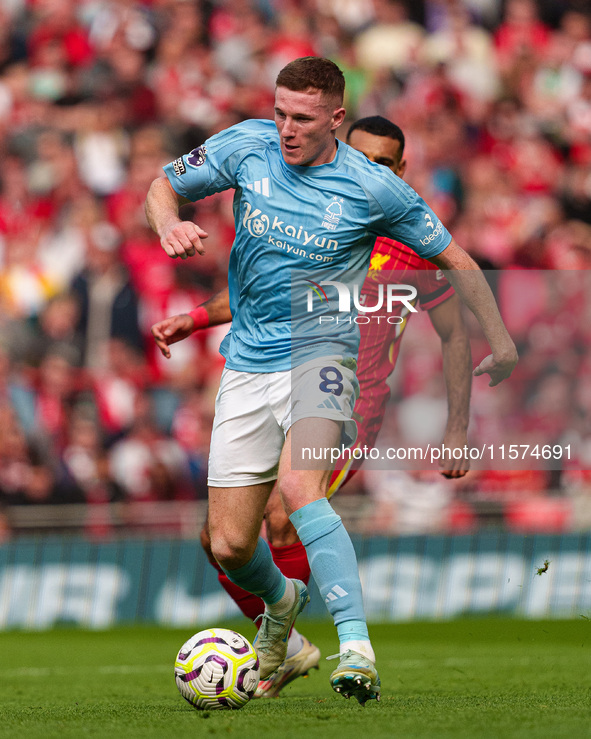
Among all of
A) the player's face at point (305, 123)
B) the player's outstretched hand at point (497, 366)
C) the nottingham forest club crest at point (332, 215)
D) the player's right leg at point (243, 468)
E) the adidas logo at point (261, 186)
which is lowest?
the player's right leg at point (243, 468)

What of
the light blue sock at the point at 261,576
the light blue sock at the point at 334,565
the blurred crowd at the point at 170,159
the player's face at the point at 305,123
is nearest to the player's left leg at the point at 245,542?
the light blue sock at the point at 261,576

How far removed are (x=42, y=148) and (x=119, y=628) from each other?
6240mm

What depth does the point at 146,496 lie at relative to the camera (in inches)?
452

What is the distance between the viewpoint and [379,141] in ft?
21.2

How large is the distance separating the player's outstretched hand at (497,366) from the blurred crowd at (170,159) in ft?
15.2

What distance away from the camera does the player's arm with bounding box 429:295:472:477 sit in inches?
226

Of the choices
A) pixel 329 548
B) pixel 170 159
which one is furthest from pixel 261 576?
pixel 170 159

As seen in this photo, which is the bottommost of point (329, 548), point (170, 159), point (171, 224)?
point (329, 548)

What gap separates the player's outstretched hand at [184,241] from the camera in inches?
183

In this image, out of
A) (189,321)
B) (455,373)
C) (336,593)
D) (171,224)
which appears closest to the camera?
(336,593)

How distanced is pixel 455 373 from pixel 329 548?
145cm

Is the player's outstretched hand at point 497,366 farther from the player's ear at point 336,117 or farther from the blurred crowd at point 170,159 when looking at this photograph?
the blurred crowd at point 170,159

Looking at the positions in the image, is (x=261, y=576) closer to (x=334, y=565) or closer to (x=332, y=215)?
(x=334, y=565)

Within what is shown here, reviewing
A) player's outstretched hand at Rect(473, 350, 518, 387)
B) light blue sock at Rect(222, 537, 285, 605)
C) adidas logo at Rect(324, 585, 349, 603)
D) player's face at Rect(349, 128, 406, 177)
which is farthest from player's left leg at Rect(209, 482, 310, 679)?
player's face at Rect(349, 128, 406, 177)
